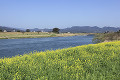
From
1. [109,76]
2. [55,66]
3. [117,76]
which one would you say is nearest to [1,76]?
[55,66]

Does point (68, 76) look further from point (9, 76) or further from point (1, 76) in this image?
point (1, 76)

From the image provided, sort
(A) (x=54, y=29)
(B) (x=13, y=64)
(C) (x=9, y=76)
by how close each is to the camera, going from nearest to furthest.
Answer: (C) (x=9, y=76), (B) (x=13, y=64), (A) (x=54, y=29)

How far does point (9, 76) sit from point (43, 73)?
1.46 m

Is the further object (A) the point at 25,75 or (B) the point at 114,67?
(B) the point at 114,67

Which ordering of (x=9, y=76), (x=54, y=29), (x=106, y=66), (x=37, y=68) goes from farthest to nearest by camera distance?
1. (x=54, y=29)
2. (x=106, y=66)
3. (x=37, y=68)
4. (x=9, y=76)

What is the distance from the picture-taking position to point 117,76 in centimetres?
585

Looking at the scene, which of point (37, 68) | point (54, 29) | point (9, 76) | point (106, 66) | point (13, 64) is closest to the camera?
point (9, 76)

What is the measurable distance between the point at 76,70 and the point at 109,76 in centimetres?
155

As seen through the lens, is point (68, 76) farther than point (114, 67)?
No

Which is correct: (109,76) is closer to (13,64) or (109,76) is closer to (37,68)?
(37,68)

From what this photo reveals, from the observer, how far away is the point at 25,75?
19.1ft

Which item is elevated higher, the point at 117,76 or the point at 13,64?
the point at 13,64

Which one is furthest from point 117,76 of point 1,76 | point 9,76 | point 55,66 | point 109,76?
point 1,76

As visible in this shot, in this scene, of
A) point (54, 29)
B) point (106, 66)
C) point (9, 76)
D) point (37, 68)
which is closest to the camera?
point (9, 76)
